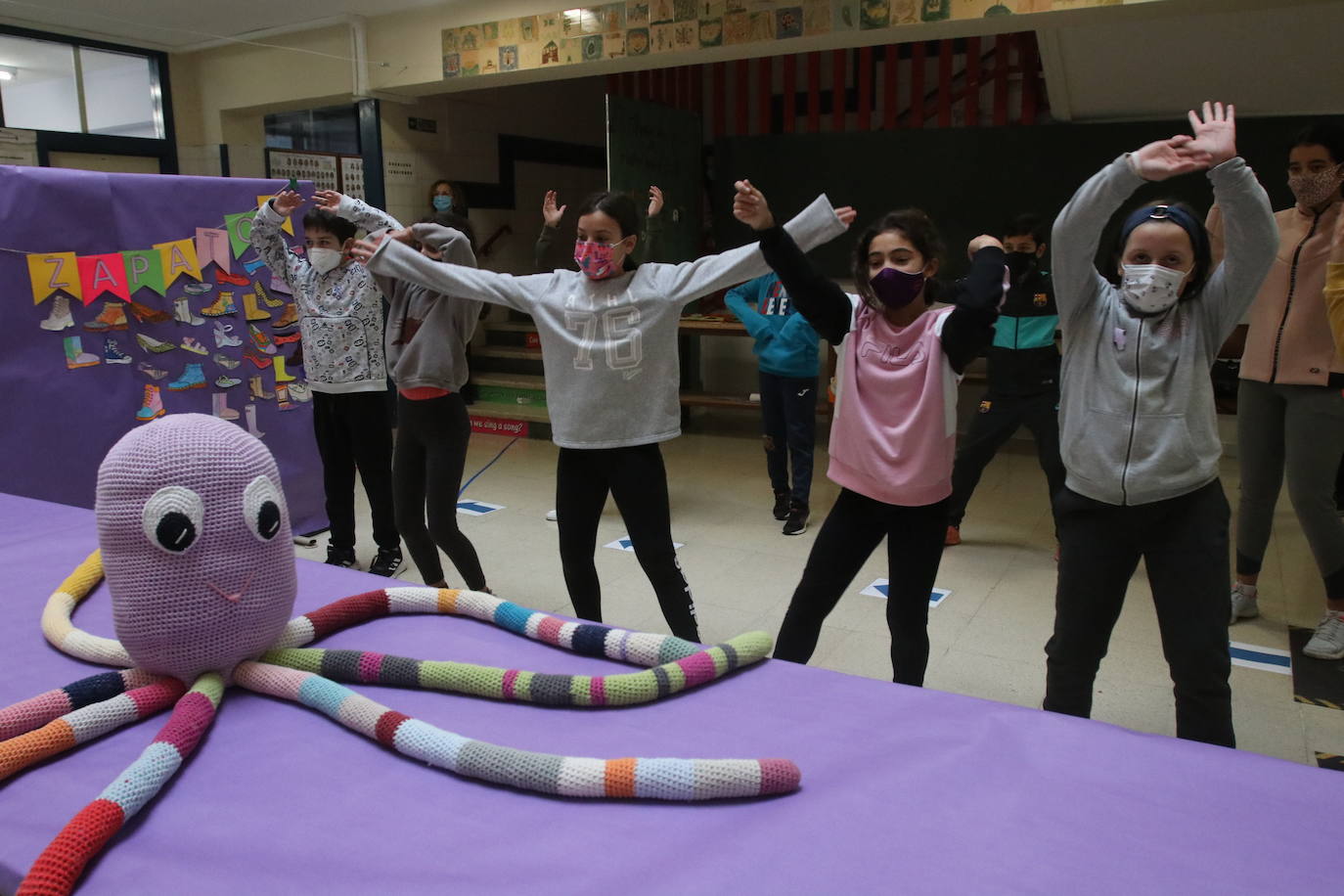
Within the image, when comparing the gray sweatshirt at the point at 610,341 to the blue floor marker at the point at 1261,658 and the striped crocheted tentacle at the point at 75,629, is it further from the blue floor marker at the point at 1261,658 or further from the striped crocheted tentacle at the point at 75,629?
the blue floor marker at the point at 1261,658

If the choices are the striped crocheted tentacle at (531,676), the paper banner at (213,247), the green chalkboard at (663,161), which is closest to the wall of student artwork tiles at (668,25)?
the green chalkboard at (663,161)

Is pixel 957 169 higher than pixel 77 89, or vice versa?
pixel 77 89

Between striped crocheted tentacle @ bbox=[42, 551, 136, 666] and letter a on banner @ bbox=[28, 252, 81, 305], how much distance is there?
78.2 inches

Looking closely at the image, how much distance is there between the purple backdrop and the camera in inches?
124

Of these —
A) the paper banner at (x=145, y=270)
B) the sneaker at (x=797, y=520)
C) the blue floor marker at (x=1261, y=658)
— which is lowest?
the blue floor marker at (x=1261, y=658)

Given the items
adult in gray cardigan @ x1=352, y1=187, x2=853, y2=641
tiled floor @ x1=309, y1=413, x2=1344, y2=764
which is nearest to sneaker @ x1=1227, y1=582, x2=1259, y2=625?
tiled floor @ x1=309, y1=413, x2=1344, y2=764

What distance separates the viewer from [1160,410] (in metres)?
1.64

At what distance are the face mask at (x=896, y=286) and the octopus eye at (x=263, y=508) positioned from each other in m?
1.22

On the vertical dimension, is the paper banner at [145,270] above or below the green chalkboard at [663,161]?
below

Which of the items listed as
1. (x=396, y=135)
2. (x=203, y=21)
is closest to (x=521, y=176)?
(x=396, y=135)

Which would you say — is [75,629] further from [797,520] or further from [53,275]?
[797,520]

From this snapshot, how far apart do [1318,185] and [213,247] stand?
148 inches

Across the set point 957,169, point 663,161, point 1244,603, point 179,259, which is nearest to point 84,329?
point 179,259

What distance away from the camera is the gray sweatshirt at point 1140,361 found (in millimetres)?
1609
